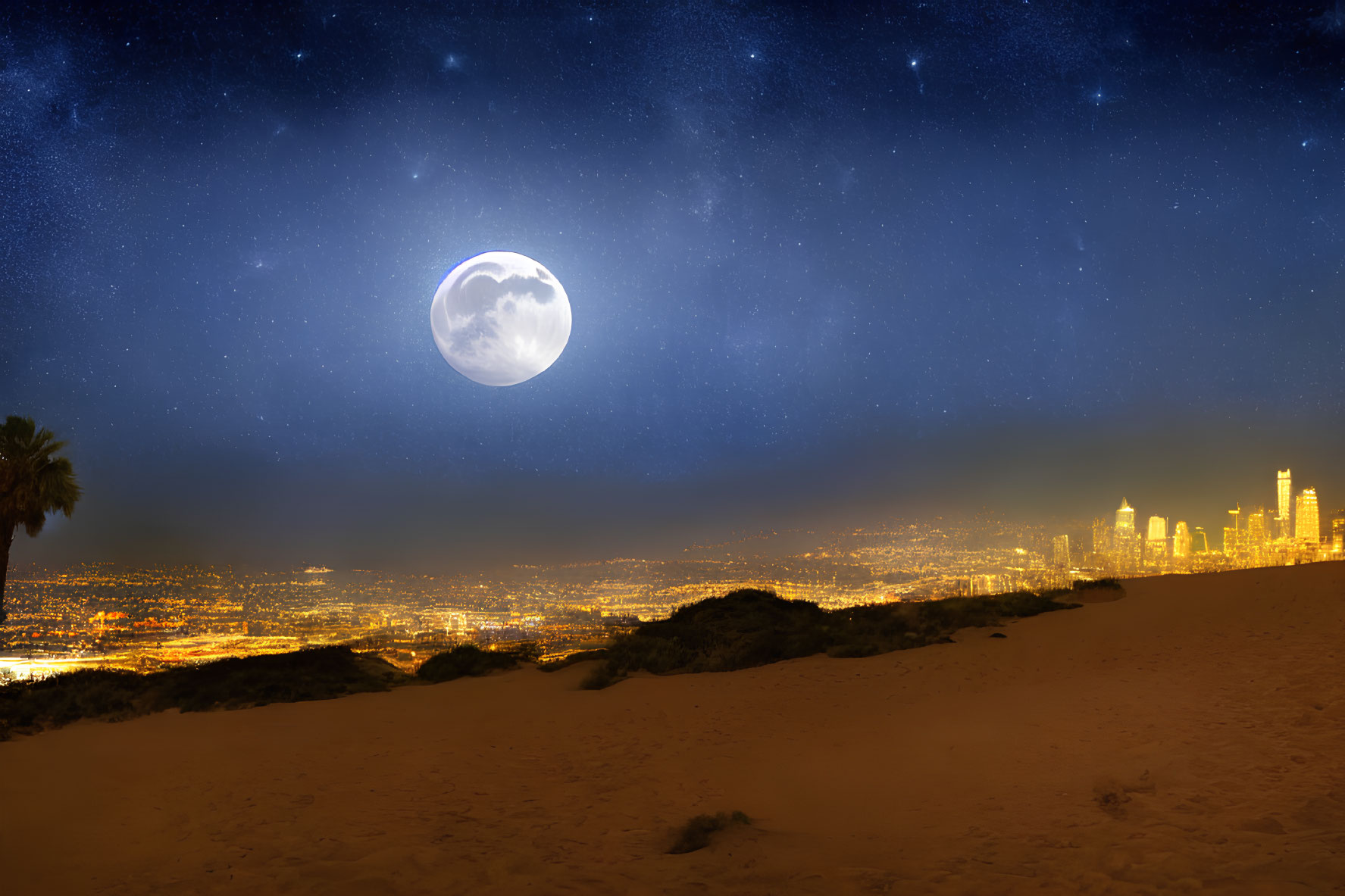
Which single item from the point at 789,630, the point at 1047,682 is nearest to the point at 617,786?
the point at 1047,682

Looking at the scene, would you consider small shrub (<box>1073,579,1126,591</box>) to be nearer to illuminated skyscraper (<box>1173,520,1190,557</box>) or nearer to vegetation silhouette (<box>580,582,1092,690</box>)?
vegetation silhouette (<box>580,582,1092,690</box>)

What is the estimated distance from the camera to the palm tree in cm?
2247

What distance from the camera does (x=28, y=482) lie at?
893 inches

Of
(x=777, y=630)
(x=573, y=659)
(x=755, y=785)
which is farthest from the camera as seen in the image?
(x=573, y=659)

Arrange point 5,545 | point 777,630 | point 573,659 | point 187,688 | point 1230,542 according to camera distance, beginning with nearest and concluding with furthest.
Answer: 1. point 187,688
2. point 777,630
3. point 573,659
4. point 5,545
5. point 1230,542

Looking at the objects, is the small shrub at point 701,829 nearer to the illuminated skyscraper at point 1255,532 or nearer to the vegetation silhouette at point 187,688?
the vegetation silhouette at point 187,688

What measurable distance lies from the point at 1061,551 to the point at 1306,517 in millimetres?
17673

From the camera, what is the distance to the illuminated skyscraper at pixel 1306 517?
4112cm

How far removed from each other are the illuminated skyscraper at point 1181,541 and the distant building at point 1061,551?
5.56 metres

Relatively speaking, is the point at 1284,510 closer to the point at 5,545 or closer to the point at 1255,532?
the point at 1255,532

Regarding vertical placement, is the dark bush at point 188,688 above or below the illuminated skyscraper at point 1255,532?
below

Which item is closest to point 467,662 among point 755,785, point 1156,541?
point 755,785

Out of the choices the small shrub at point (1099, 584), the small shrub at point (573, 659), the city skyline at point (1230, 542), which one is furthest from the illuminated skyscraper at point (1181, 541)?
the small shrub at point (573, 659)

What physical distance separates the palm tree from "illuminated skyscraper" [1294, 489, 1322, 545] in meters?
62.1
